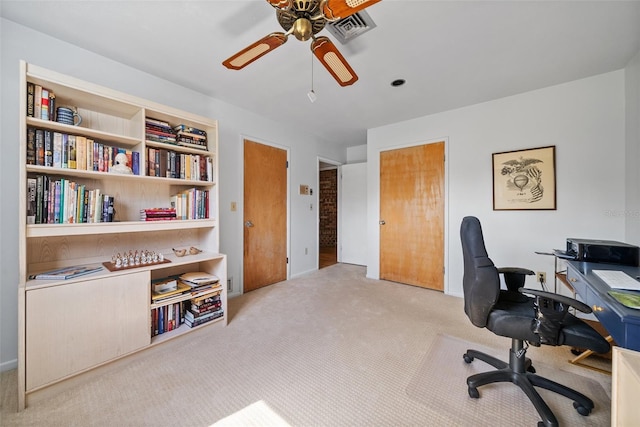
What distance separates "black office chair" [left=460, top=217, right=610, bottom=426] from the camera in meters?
1.14

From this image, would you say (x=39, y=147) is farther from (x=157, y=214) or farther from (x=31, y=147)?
(x=157, y=214)

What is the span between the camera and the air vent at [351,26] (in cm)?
151

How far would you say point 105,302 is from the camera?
5.09ft

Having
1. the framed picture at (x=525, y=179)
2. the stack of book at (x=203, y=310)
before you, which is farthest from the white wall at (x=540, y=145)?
the stack of book at (x=203, y=310)

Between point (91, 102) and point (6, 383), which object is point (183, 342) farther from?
point (91, 102)

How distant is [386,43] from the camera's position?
179 cm

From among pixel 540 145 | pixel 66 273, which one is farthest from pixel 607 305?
pixel 66 273

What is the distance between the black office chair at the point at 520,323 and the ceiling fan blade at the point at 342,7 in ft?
4.25

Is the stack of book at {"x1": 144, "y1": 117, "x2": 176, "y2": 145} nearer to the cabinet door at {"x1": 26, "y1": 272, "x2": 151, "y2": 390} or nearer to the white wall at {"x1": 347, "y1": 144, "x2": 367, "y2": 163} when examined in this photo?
the cabinet door at {"x1": 26, "y1": 272, "x2": 151, "y2": 390}

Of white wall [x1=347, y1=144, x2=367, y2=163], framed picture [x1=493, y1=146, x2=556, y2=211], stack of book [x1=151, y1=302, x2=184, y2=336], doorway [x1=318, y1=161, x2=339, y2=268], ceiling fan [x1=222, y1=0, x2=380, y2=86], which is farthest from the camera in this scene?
doorway [x1=318, y1=161, x2=339, y2=268]

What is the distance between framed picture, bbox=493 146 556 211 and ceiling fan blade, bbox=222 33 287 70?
2.72 m

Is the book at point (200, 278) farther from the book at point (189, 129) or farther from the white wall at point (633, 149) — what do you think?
the white wall at point (633, 149)

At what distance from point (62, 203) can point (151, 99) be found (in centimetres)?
123

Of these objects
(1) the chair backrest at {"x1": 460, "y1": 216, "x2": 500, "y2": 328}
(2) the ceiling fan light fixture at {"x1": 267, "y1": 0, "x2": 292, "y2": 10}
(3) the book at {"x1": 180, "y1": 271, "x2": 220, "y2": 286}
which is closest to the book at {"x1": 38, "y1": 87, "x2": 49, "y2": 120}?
(3) the book at {"x1": 180, "y1": 271, "x2": 220, "y2": 286}
